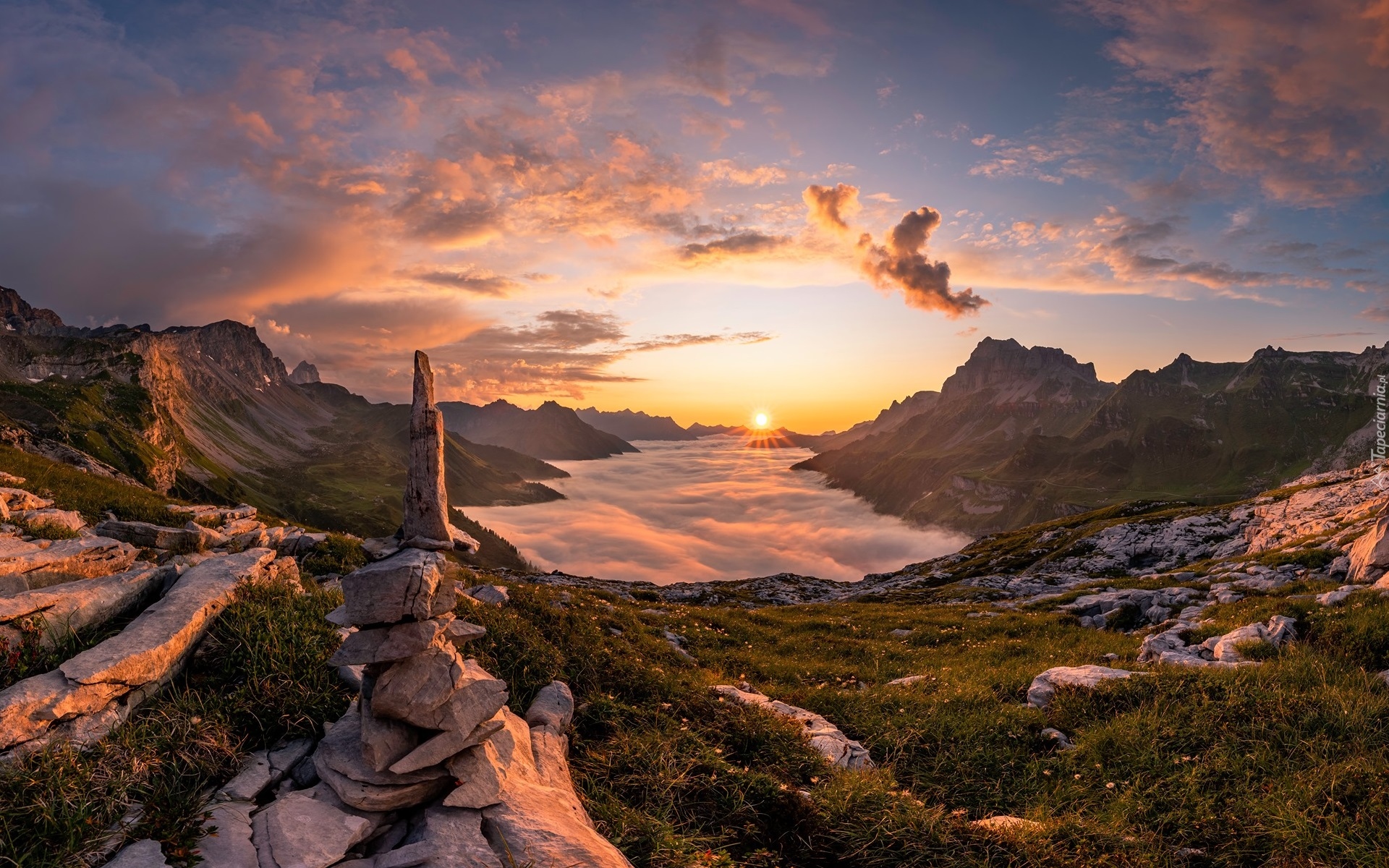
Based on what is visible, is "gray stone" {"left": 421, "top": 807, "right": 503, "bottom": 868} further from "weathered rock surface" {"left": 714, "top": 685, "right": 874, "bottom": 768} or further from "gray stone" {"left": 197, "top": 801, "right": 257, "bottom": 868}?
"weathered rock surface" {"left": 714, "top": 685, "right": 874, "bottom": 768}

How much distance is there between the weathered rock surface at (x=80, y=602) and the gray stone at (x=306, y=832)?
19.8 feet

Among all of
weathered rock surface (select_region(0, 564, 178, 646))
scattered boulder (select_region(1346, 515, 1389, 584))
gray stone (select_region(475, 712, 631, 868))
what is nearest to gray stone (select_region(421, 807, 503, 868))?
gray stone (select_region(475, 712, 631, 868))

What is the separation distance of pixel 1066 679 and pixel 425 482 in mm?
14902

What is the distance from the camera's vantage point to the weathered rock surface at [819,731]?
10727 mm

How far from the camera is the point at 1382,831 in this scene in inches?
287

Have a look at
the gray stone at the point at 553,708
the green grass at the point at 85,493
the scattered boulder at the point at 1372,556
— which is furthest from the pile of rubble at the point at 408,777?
the scattered boulder at the point at 1372,556

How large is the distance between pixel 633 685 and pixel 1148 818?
913cm

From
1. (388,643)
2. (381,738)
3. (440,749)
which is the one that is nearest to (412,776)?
(440,749)

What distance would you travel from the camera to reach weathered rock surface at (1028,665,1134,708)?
1287 centimetres

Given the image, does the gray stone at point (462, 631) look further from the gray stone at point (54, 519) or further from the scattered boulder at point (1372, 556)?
the scattered boulder at point (1372, 556)

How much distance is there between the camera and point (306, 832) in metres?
6.38

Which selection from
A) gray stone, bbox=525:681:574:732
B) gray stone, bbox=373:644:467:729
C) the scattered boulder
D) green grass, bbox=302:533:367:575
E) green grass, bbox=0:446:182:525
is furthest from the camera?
green grass, bbox=0:446:182:525

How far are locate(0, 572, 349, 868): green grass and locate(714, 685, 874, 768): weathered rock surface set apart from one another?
27.2ft

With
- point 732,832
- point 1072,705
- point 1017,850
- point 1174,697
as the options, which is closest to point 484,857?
point 732,832
